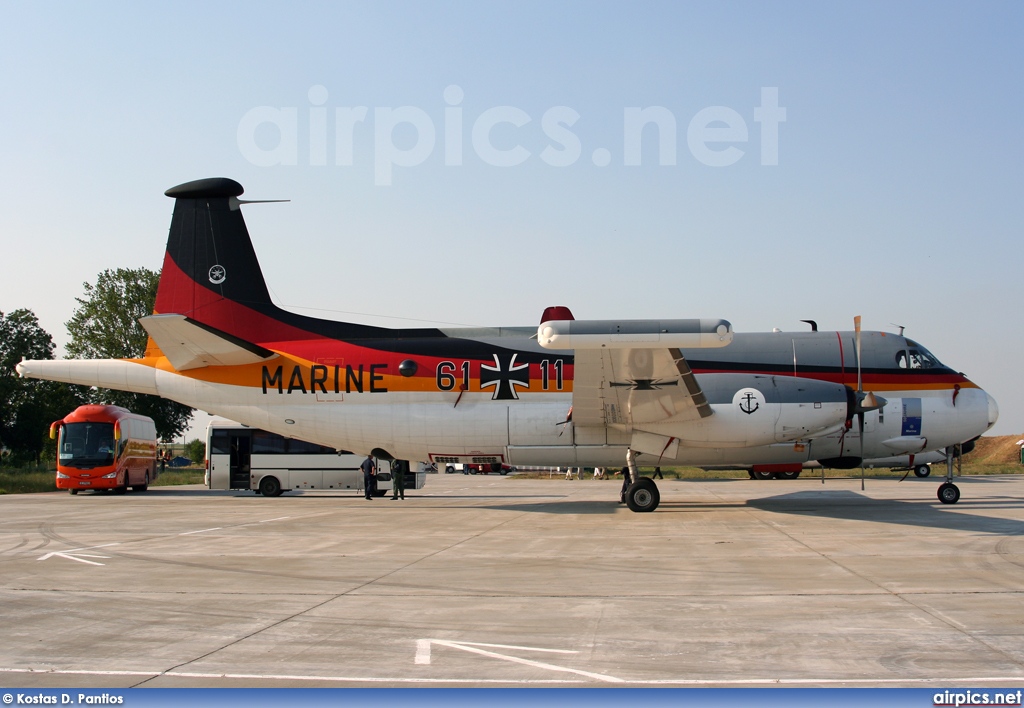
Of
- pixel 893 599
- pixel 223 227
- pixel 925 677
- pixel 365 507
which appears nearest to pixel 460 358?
pixel 365 507

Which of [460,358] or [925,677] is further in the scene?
[460,358]

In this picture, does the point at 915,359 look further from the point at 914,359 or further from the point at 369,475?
the point at 369,475

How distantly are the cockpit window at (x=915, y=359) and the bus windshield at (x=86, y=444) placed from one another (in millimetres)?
29703

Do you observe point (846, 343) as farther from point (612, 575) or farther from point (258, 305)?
point (258, 305)

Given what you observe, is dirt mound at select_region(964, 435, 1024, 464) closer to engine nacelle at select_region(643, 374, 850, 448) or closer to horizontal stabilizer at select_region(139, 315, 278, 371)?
engine nacelle at select_region(643, 374, 850, 448)

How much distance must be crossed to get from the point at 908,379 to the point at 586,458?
27.8ft

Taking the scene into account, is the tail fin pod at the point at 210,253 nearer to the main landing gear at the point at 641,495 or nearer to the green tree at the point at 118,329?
the main landing gear at the point at 641,495

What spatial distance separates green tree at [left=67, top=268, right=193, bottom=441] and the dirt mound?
79607 mm

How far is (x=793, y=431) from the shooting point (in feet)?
60.7

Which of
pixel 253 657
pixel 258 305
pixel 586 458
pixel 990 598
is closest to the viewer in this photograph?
pixel 253 657

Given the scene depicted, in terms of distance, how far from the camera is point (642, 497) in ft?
63.3

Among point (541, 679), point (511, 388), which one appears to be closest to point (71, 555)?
point (541, 679)

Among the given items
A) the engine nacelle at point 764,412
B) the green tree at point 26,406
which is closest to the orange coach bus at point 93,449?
the engine nacelle at point 764,412

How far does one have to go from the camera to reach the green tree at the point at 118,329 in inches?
2408
